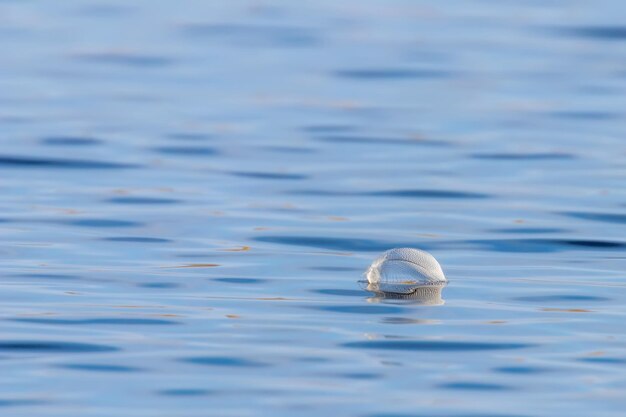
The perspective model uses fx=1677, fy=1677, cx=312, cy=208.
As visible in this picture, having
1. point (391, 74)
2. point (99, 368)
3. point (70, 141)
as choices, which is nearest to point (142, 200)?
point (70, 141)

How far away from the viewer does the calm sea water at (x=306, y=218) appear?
15.6 ft

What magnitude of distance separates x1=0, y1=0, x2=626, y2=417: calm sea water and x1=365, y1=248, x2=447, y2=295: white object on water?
5.4 inches

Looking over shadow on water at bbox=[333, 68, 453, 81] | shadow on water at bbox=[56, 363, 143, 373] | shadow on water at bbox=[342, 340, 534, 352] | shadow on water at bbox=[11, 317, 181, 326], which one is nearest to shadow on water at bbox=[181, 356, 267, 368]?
shadow on water at bbox=[56, 363, 143, 373]

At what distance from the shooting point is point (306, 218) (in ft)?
24.6

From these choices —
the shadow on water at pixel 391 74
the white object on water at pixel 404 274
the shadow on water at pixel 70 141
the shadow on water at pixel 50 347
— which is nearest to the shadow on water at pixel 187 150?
the shadow on water at pixel 70 141

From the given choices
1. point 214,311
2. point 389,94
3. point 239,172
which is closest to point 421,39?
point 389,94

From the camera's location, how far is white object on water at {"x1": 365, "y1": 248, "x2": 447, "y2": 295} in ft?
19.7

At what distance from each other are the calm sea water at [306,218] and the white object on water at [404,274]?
0.45 feet

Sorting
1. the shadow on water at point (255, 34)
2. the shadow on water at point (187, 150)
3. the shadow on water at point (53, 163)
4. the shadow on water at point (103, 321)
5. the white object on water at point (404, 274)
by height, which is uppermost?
the shadow on water at point (255, 34)

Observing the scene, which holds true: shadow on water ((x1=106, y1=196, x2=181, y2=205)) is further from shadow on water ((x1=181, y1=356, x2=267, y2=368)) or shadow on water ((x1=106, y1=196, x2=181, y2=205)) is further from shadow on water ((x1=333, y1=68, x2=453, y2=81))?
shadow on water ((x1=333, y1=68, x2=453, y2=81))

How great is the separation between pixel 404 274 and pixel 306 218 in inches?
60.0

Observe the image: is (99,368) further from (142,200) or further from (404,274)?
(142,200)

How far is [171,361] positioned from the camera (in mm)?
4934

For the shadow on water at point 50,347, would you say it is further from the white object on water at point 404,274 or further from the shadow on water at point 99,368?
the white object on water at point 404,274
